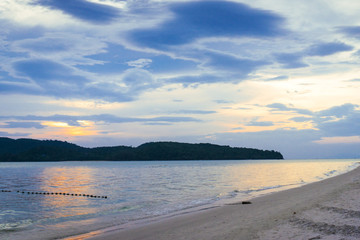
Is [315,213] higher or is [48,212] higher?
[315,213]

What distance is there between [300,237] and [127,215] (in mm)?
14238

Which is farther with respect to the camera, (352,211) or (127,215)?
(127,215)

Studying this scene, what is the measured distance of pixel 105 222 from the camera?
19.4 meters

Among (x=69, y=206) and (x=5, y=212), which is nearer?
(x=5, y=212)

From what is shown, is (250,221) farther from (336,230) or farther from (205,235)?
(336,230)

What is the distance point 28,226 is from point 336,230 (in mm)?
16849

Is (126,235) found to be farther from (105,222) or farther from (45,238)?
(105,222)

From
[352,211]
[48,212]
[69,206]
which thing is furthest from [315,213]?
[69,206]

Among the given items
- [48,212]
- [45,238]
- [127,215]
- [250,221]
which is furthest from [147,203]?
[250,221]

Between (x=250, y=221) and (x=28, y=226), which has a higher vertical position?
(x=250, y=221)

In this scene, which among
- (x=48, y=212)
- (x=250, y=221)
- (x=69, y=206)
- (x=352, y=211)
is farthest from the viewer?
(x=69, y=206)

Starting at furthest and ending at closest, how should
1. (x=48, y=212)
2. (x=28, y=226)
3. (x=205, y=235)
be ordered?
1. (x=48, y=212)
2. (x=28, y=226)
3. (x=205, y=235)

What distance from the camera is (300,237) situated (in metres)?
10.2

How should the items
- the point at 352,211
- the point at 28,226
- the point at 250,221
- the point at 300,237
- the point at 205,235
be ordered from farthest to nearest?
the point at 28,226, the point at 250,221, the point at 352,211, the point at 205,235, the point at 300,237
